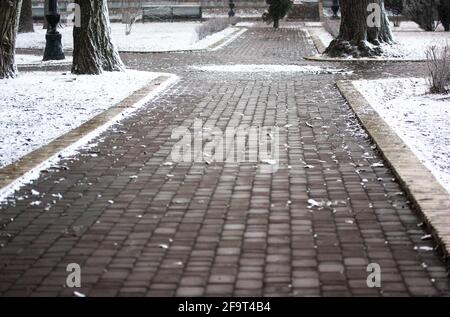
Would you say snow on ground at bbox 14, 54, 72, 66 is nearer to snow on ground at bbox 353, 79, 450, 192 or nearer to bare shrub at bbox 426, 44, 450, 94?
snow on ground at bbox 353, 79, 450, 192

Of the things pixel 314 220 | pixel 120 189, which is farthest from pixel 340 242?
pixel 120 189

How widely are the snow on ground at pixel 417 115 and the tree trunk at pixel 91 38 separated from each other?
530 cm

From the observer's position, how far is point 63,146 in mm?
8281

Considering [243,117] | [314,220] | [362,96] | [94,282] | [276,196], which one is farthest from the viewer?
[362,96]

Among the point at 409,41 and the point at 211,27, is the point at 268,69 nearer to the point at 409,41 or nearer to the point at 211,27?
the point at 409,41

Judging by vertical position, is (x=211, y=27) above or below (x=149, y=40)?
above

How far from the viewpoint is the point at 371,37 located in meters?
20.3

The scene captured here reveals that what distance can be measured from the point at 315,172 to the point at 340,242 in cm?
207

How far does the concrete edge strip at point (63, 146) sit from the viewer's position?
684cm

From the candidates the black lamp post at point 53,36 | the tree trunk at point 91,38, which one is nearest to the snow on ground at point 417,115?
the tree trunk at point 91,38

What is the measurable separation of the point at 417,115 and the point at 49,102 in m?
→ 5.63

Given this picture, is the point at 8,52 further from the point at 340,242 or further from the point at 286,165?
the point at 340,242

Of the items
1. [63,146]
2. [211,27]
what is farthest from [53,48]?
[211,27]
